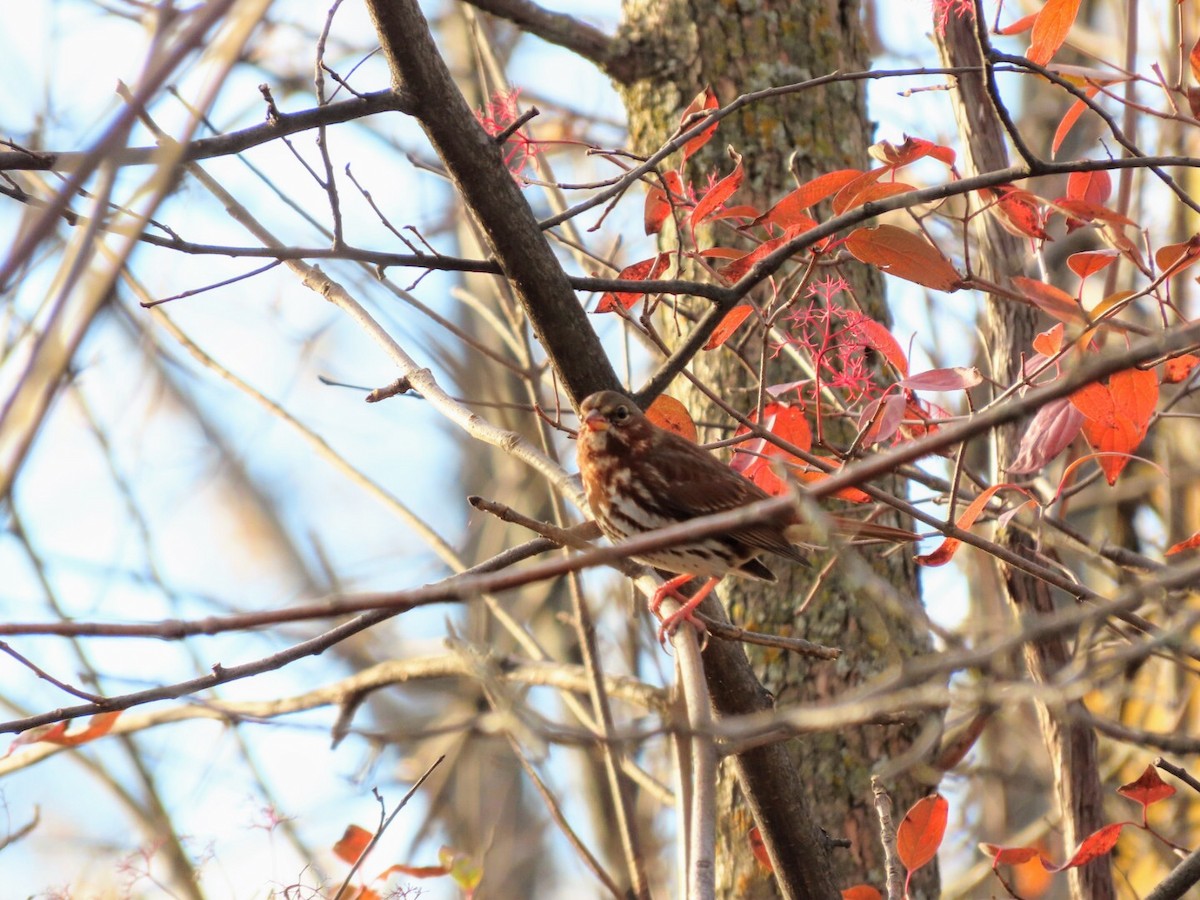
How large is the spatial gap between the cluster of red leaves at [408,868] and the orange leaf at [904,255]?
1.90 meters

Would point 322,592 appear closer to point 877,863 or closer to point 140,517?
point 140,517

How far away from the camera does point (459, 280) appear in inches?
377

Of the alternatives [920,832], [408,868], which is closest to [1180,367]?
[920,832]

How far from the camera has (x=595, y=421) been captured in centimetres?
323

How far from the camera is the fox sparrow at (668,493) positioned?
333 centimetres

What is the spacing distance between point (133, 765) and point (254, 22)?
466 centimetres

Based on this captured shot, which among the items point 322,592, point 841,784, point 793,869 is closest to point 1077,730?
point 841,784

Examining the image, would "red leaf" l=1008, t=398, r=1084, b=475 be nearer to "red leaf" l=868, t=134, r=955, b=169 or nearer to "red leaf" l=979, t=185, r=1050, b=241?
"red leaf" l=979, t=185, r=1050, b=241

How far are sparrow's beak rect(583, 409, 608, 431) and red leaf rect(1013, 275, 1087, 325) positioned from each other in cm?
111

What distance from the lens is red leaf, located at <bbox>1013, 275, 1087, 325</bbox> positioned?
240 cm

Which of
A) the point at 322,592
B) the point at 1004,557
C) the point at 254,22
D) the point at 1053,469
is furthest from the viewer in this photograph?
the point at 322,592

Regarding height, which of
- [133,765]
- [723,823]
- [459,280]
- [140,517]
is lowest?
[723,823]

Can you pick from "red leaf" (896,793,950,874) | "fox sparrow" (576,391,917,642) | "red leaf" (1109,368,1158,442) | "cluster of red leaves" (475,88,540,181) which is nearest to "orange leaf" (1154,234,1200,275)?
"red leaf" (1109,368,1158,442)

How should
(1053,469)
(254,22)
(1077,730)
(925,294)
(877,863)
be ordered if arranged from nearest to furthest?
1. (254,22)
2. (1077,730)
3. (877,863)
4. (1053,469)
5. (925,294)
